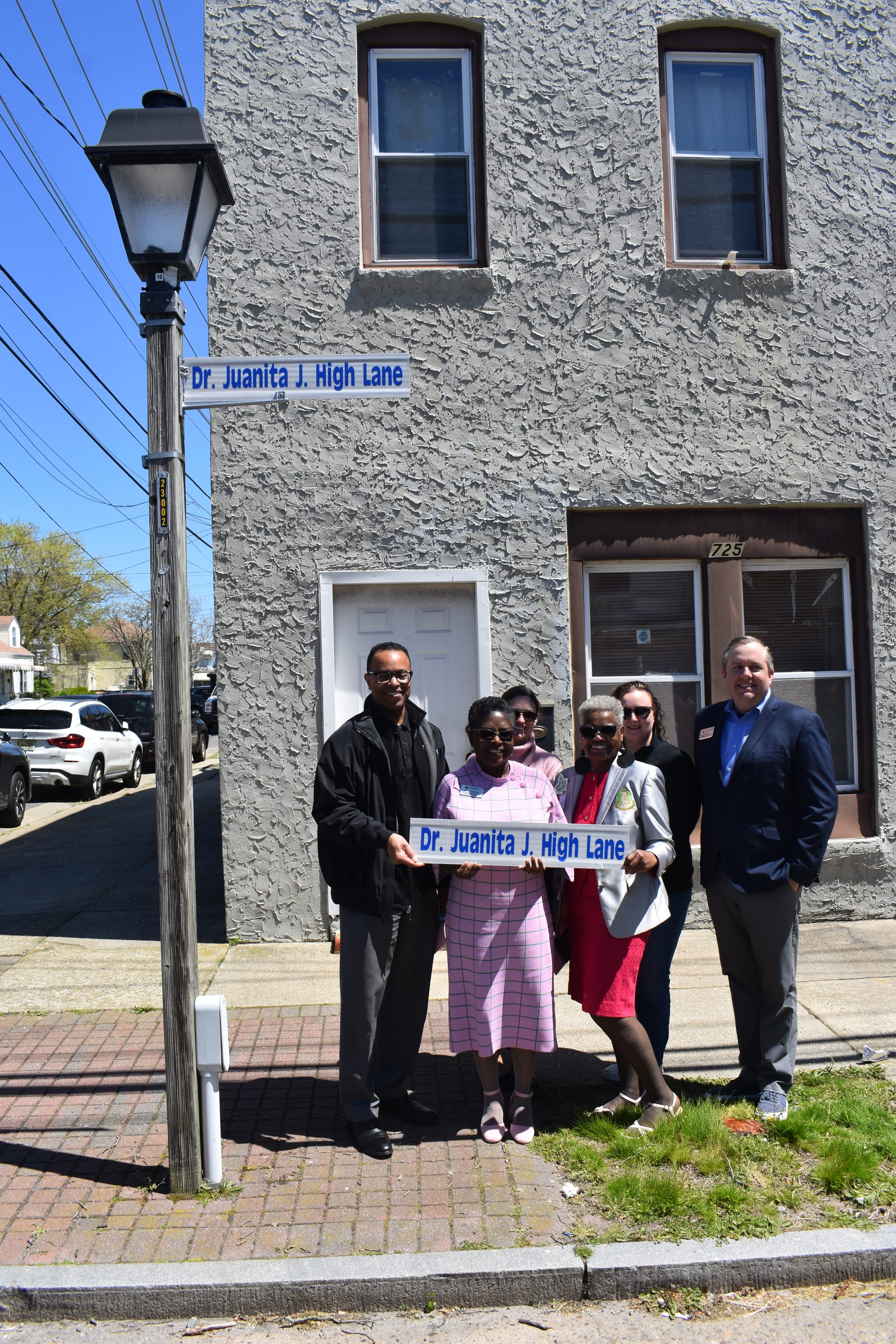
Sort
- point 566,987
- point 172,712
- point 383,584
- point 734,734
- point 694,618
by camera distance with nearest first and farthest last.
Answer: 1. point 172,712
2. point 734,734
3. point 566,987
4. point 383,584
5. point 694,618

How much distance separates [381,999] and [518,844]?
2.82 feet

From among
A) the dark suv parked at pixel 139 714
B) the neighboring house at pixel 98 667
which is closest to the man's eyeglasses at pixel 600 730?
the dark suv parked at pixel 139 714

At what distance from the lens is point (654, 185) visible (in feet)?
24.5

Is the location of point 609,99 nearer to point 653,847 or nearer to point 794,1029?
point 653,847

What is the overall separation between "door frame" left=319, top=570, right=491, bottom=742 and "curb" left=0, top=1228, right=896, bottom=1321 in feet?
13.3

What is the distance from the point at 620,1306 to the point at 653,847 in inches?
62.3

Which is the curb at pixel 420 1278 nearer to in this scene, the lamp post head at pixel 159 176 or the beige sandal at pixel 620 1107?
the beige sandal at pixel 620 1107

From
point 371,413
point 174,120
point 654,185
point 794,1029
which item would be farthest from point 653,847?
point 654,185

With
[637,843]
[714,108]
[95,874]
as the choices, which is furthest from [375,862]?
[95,874]

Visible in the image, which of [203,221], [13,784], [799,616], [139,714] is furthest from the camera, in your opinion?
[139,714]

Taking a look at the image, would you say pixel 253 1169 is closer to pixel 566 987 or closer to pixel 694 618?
pixel 566 987

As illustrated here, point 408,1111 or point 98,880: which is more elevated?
point 98,880

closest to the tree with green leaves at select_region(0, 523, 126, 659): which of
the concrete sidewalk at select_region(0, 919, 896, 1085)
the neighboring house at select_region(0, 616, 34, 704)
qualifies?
the neighboring house at select_region(0, 616, 34, 704)

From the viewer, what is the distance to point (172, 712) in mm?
3936
